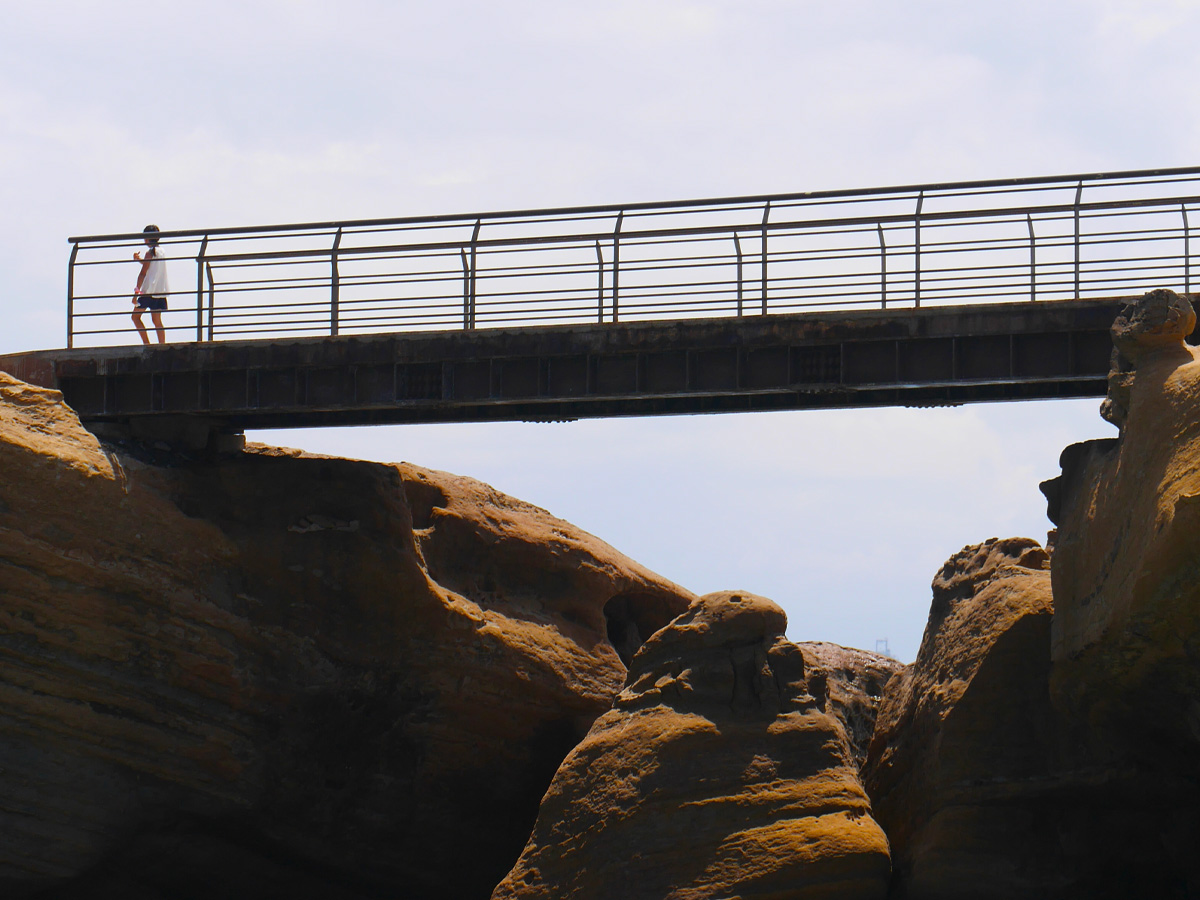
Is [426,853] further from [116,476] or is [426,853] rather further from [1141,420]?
[1141,420]

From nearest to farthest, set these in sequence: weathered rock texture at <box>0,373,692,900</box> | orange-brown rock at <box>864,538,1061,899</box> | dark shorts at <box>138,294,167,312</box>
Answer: orange-brown rock at <box>864,538,1061,899</box> < weathered rock texture at <box>0,373,692,900</box> < dark shorts at <box>138,294,167,312</box>

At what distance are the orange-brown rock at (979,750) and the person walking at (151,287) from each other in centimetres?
1326

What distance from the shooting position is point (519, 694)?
77.3 feet

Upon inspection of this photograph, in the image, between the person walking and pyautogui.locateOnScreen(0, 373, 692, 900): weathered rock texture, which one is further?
the person walking

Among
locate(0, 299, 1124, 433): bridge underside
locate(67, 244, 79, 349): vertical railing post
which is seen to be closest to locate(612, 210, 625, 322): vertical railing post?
locate(0, 299, 1124, 433): bridge underside

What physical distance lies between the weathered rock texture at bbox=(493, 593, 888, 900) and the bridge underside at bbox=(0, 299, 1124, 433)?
4.20 metres

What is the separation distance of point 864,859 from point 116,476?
37.9 ft

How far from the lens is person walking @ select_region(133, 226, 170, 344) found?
2447 centimetres

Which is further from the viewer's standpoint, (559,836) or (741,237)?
(741,237)

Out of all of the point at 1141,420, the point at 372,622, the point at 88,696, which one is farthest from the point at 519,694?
the point at 1141,420

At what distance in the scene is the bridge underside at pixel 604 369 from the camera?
854 inches

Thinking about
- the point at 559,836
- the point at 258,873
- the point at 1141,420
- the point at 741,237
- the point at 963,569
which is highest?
the point at 741,237

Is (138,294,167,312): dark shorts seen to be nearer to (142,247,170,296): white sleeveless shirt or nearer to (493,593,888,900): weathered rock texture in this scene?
(142,247,170,296): white sleeveless shirt

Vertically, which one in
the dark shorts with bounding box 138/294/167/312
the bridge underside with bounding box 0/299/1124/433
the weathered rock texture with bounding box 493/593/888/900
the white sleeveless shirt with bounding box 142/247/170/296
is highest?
the white sleeveless shirt with bounding box 142/247/170/296
